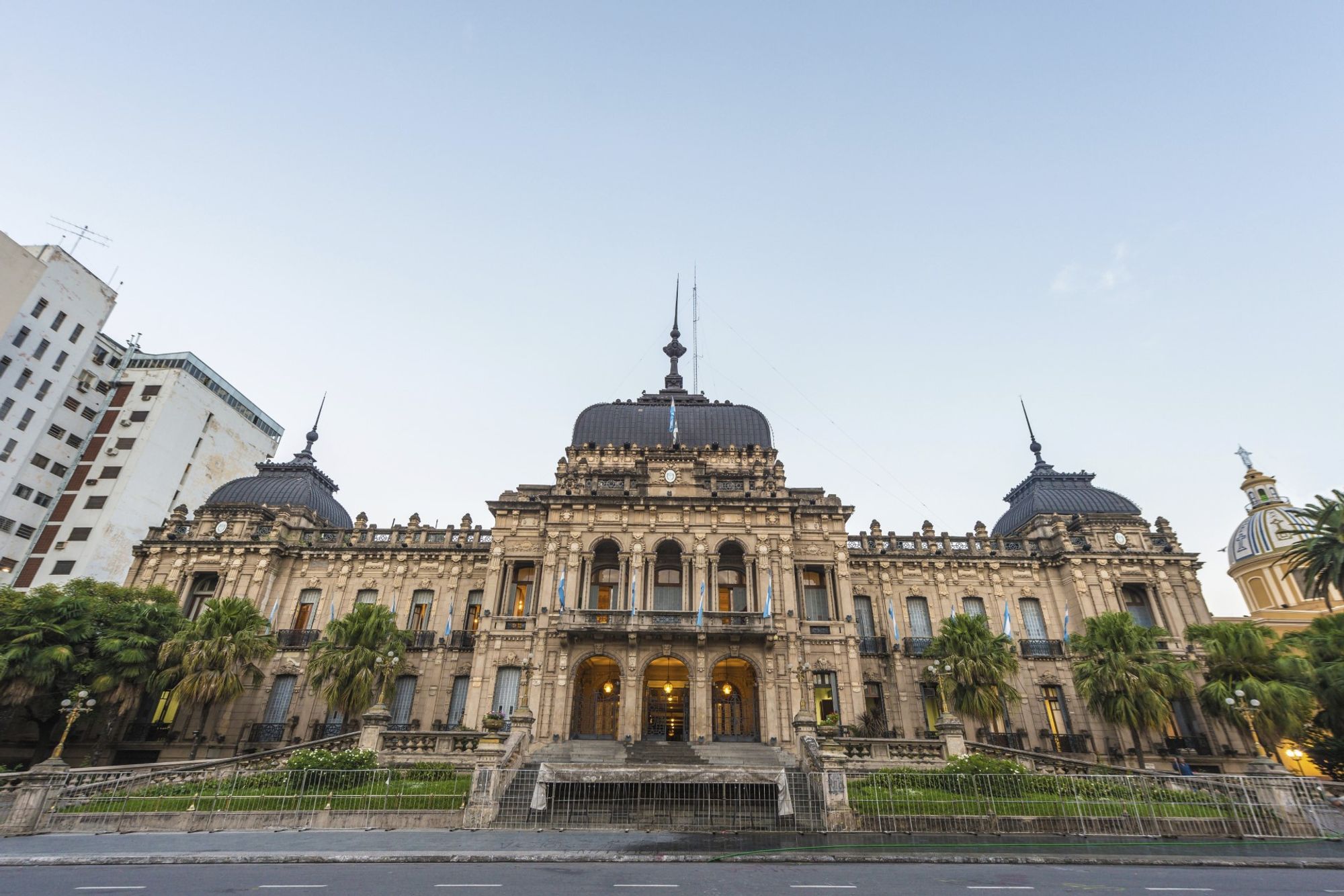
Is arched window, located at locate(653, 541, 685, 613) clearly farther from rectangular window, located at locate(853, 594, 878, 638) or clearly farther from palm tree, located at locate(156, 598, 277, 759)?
palm tree, located at locate(156, 598, 277, 759)

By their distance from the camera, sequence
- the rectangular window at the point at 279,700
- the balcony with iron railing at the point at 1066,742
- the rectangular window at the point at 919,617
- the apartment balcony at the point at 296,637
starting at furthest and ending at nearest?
1. the rectangular window at the point at 919,617
2. the apartment balcony at the point at 296,637
3. the rectangular window at the point at 279,700
4. the balcony with iron railing at the point at 1066,742

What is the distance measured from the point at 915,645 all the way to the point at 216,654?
119 ft

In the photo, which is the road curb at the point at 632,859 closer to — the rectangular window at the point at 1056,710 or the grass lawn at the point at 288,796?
the grass lawn at the point at 288,796

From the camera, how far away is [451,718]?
35.0m

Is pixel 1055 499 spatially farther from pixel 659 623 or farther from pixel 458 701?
pixel 458 701

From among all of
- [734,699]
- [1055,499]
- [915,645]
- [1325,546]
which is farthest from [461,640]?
[1325,546]

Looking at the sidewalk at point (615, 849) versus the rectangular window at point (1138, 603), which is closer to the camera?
the sidewalk at point (615, 849)

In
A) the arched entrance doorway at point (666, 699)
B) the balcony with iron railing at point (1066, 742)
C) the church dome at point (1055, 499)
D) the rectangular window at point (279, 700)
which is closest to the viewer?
the arched entrance doorway at point (666, 699)

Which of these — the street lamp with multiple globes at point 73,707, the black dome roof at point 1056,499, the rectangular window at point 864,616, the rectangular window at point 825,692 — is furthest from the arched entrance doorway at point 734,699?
the street lamp with multiple globes at point 73,707

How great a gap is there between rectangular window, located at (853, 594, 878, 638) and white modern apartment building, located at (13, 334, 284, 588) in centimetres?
6010

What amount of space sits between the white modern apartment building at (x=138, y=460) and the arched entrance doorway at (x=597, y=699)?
46890 millimetres

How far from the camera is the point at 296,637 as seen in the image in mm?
37375

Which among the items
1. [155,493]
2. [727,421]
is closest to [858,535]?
[727,421]

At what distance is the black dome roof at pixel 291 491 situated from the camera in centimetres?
4253
